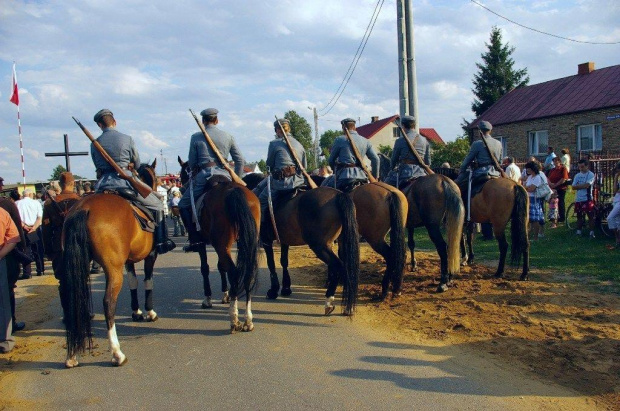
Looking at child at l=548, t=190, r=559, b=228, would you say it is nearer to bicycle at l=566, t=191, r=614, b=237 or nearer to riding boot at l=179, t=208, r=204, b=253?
bicycle at l=566, t=191, r=614, b=237

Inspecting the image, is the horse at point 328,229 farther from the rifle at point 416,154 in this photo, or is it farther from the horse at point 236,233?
the rifle at point 416,154

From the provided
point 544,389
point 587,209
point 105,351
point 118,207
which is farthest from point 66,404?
point 587,209

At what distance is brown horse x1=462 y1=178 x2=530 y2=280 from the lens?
27.8ft

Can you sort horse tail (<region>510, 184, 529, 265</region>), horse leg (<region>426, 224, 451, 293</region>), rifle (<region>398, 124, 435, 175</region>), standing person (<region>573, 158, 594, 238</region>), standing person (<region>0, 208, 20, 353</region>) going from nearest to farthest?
1. standing person (<region>0, 208, 20, 353</region>)
2. horse leg (<region>426, 224, 451, 293</region>)
3. horse tail (<region>510, 184, 529, 265</region>)
4. rifle (<region>398, 124, 435, 175</region>)
5. standing person (<region>573, 158, 594, 238</region>)

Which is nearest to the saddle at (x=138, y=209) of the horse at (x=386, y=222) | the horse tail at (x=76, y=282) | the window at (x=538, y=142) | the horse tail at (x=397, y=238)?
the horse tail at (x=76, y=282)

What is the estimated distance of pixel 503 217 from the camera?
343 inches

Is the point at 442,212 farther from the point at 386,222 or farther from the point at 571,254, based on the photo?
the point at 571,254

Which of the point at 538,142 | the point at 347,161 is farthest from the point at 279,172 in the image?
the point at 538,142

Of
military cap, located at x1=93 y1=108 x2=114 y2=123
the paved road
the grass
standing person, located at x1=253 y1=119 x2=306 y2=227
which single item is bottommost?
the paved road

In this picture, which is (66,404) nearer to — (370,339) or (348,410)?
(348,410)

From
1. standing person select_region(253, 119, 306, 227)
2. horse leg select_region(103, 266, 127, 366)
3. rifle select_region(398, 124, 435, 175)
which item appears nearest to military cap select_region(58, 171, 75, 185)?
standing person select_region(253, 119, 306, 227)

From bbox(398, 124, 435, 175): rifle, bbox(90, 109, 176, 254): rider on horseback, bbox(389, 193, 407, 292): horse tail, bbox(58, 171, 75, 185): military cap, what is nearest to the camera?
bbox(90, 109, 176, 254): rider on horseback

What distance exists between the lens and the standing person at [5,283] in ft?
19.7

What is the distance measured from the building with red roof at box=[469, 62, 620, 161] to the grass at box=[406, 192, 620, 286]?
17.3m
